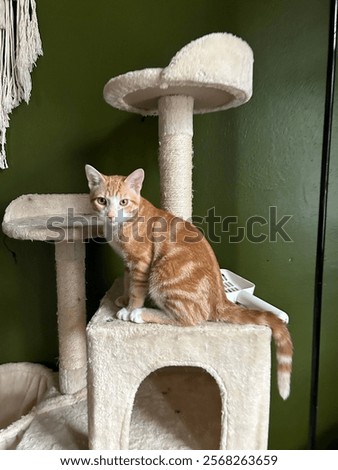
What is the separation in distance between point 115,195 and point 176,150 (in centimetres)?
30

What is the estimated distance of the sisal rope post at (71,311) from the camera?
1.16 metres

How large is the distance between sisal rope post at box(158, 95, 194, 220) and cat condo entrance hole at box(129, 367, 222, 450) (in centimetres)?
66

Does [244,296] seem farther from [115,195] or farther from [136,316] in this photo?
[115,195]

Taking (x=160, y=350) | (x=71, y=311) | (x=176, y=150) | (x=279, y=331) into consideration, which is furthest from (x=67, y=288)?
(x=279, y=331)

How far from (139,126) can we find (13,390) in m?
1.30

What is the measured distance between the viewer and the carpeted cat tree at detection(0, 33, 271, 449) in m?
0.78

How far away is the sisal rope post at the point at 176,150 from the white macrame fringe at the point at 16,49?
63cm

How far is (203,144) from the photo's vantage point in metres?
1.30

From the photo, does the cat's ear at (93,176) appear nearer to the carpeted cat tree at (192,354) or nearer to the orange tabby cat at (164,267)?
the orange tabby cat at (164,267)

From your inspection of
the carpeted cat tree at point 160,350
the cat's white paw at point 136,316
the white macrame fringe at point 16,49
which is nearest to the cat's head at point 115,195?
the carpeted cat tree at point 160,350

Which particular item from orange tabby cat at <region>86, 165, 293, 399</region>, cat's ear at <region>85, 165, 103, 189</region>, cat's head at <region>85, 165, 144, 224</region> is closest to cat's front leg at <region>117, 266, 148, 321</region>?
orange tabby cat at <region>86, 165, 293, 399</region>

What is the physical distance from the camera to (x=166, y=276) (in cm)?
83

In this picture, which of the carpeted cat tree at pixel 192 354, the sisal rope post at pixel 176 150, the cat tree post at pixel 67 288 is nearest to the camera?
the carpeted cat tree at pixel 192 354

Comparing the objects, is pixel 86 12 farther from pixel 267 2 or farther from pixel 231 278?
pixel 231 278
